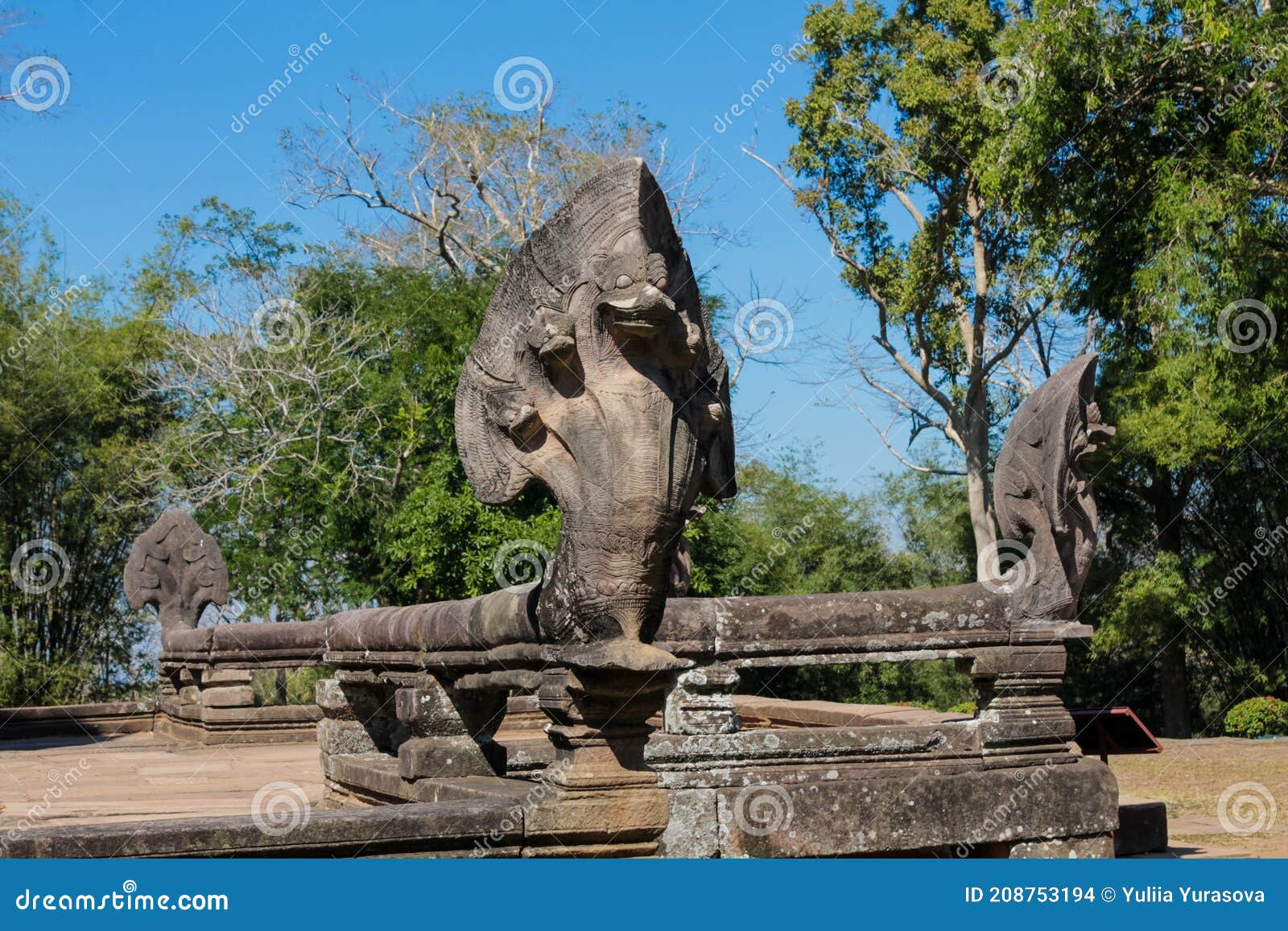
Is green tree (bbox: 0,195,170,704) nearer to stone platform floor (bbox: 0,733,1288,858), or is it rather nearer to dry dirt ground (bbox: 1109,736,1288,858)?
stone platform floor (bbox: 0,733,1288,858)

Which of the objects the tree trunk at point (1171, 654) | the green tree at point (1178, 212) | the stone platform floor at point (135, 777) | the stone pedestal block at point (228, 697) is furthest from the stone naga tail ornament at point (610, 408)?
the tree trunk at point (1171, 654)

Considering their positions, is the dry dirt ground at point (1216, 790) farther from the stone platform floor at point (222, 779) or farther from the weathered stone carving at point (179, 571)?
the weathered stone carving at point (179, 571)

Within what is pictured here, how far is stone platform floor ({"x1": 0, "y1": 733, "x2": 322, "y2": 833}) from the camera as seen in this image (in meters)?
7.21

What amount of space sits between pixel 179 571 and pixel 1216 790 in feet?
31.0

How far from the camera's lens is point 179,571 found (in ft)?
44.3

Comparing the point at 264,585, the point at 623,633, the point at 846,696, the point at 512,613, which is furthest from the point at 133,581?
the point at 846,696

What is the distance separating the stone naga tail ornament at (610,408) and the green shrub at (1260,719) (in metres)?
14.5

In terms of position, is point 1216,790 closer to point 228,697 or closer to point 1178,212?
point 1178,212

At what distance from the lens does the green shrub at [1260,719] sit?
16547 millimetres

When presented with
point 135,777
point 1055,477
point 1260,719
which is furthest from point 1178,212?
point 135,777

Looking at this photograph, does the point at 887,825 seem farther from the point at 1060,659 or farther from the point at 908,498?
the point at 908,498

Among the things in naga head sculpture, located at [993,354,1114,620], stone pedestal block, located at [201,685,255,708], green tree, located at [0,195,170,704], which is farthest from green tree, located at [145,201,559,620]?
naga head sculpture, located at [993,354,1114,620]

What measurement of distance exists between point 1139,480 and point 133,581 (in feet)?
48.9

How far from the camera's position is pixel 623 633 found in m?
3.96
